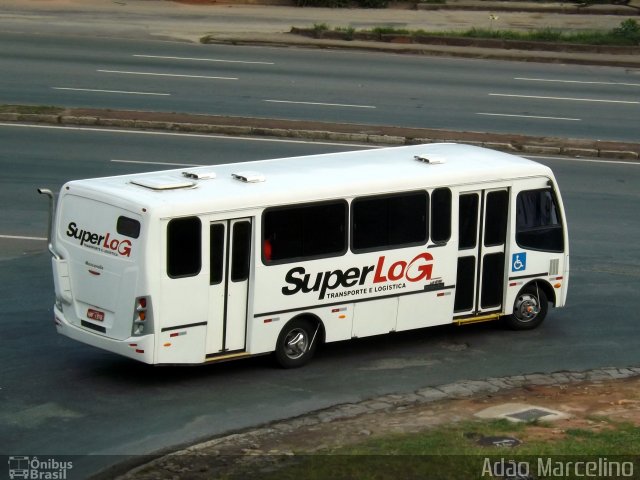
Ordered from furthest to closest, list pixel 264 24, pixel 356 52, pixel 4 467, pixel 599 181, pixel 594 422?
pixel 264 24, pixel 356 52, pixel 599 181, pixel 594 422, pixel 4 467

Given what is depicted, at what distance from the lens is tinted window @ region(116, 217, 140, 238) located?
523 inches

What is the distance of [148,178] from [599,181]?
12.0 m

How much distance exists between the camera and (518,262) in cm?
1592

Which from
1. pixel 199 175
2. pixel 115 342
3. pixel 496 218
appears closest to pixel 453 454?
pixel 115 342

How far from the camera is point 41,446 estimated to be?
464 inches

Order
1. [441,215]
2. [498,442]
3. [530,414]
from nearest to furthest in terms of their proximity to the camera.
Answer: [498,442], [530,414], [441,215]

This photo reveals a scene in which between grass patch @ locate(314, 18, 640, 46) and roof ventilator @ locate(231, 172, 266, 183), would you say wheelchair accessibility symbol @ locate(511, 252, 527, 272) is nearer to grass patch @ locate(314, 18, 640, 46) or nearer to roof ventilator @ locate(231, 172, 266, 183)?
roof ventilator @ locate(231, 172, 266, 183)

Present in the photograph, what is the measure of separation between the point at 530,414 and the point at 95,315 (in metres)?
4.75

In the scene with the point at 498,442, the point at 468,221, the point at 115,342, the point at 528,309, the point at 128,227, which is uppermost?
the point at 128,227

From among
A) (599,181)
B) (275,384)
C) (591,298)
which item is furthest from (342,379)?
(599,181)

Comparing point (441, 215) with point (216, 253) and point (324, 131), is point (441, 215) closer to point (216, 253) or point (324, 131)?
point (216, 253)

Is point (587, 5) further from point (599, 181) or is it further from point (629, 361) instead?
point (629, 361)

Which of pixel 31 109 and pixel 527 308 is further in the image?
pixel 31 109

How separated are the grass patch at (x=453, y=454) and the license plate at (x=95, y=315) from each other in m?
3.26
